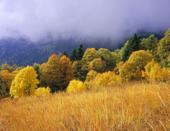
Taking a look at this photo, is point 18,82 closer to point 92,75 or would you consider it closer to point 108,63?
point 92,75

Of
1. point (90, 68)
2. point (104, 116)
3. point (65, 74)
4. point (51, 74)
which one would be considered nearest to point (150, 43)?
point (90, 68)

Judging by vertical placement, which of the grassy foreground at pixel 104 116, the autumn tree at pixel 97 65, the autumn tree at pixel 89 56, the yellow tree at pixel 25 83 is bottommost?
the grassy foreground at pixel 104 116

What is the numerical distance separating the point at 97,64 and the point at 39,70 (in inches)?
528

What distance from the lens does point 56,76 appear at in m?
81.1

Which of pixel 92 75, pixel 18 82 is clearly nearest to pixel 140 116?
pixel 18 82

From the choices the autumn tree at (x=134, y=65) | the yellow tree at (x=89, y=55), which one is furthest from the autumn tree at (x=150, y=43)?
the yellow tree at (x=89, y=55)

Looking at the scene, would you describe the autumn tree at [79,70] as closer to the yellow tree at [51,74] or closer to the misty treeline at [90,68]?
the misty treeline at [90,68]

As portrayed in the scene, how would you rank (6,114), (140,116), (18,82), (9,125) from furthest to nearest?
(18,82) → (6,114) → (9,125) → (140,116)

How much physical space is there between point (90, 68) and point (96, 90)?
7815 centimetres

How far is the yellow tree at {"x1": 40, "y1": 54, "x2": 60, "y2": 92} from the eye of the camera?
80.9 metres

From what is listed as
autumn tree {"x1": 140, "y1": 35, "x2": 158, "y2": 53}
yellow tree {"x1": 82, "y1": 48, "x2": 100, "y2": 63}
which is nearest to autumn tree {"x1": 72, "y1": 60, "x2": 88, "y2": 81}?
yellow tree {"x1": 82, "y1": 48, "x2": 100, "y2": 63}

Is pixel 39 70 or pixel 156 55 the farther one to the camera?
pixel 39 70

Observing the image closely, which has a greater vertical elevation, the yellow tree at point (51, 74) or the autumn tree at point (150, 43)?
the autumn tree at point (150, 43)

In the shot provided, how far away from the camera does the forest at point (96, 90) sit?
524 cm
